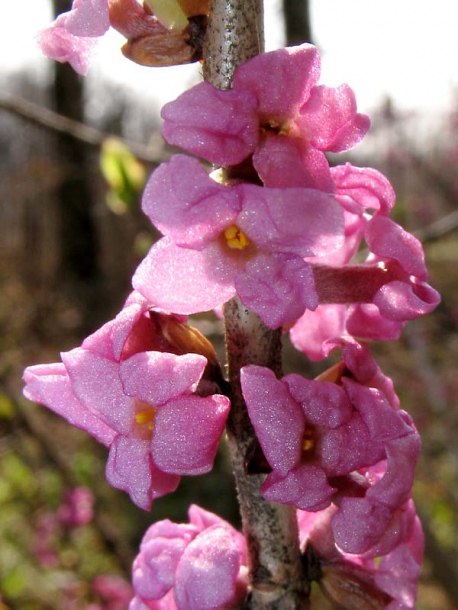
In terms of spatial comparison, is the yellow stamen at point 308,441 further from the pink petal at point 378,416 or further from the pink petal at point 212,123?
the pink petal at point 212,123

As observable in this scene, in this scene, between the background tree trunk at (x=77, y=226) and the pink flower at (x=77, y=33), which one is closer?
the pink flower at (x=77, y=33)

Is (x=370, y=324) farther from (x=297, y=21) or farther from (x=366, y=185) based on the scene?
(x=297, y=21)

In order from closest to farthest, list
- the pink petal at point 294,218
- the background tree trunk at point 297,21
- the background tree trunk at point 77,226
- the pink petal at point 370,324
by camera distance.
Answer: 1. the pink petal at point 294,218
2. the pink petal at point 370,324
3. the background tree trunk at point 297,21
4. the background tree trunk at point 77,226

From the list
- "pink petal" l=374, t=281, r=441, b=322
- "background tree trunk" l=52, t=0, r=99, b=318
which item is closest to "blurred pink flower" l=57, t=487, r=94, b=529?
"pink petal" l=374, t=281, r=441, b=322

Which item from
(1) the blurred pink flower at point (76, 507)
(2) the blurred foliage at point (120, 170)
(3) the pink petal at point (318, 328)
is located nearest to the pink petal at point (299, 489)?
(3) the pink petal at point (318, 328)

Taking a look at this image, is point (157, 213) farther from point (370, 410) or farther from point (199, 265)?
point (370, 410)

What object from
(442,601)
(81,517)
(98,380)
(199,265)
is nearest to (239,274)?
(199,265)

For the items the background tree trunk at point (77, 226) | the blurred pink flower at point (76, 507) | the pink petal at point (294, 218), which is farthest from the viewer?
the background tree trunk at point (77, 226)
